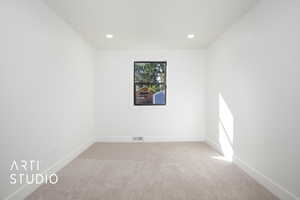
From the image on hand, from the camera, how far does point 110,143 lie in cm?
444

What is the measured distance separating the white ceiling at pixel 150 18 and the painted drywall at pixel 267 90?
0.39 meters

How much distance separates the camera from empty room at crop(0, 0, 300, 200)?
6.18ft

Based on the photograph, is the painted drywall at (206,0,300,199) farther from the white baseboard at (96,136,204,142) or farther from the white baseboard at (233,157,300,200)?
the white baseboard at (96,136,204,142)

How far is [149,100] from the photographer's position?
184 inches

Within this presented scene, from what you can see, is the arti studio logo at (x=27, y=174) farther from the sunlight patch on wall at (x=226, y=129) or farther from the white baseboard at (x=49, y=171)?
the sunlight patch on wall at (x=226, y=129)

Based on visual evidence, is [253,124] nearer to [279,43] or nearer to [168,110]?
[279,43]

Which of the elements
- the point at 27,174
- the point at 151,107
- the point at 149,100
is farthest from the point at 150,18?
the point at 27,174

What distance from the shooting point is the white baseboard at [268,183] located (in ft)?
6.14

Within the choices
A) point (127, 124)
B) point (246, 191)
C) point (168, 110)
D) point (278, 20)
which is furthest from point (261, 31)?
point (127, 124)

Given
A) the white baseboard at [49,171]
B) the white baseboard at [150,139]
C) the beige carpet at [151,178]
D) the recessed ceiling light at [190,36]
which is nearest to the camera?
the white baseboard at [49,171]

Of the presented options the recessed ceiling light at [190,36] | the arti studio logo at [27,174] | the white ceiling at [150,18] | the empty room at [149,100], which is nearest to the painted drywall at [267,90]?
the empty room at [149,100]

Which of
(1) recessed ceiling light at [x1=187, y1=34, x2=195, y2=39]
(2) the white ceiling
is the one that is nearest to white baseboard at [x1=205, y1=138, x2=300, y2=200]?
(2) the white ceiling

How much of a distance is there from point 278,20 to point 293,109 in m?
1.08

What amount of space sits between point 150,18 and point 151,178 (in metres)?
2.58
